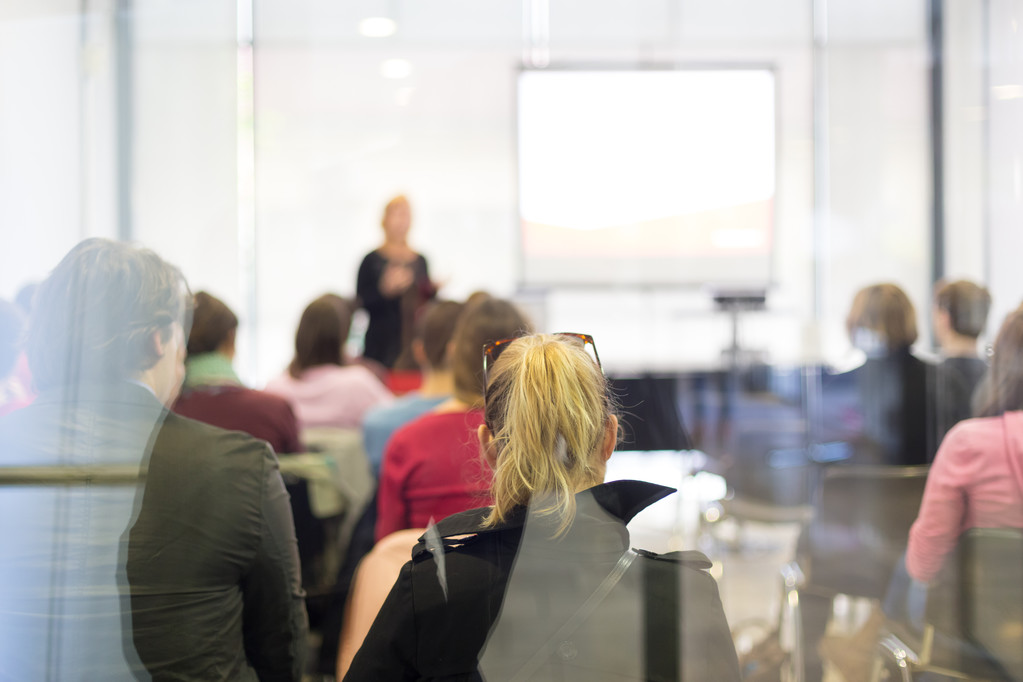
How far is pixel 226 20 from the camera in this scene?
93.0 inches

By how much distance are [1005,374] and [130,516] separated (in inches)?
63.4

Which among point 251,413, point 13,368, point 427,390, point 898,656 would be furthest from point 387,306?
point 898,656

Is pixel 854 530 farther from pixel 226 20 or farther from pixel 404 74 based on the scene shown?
pixel 404 74

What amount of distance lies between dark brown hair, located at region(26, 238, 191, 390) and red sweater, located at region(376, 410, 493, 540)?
0.54 metres

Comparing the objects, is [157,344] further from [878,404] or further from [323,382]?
[878,404]

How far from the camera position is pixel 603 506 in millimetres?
1065

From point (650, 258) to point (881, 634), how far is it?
2319mm

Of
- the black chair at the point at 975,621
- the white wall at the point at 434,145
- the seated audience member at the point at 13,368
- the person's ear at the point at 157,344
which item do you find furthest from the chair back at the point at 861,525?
the seated audience member at the point at 13,368

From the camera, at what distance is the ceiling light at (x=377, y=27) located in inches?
145

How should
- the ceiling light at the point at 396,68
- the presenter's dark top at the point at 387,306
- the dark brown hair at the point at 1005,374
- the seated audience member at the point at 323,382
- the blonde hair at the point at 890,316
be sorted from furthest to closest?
the ceiling light at the point at 396,68, the presenter's dark top at the point at 387,306, the seated audience member at the point at 323,382, the blonde hair at the point at 890,316, the dark brown hair at the point at 1005,374

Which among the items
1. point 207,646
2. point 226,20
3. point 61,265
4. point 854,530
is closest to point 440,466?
point 207,646

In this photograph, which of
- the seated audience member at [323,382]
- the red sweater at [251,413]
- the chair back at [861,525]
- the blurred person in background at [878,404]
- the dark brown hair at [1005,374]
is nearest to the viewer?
the dark brown hair at [1005,374]

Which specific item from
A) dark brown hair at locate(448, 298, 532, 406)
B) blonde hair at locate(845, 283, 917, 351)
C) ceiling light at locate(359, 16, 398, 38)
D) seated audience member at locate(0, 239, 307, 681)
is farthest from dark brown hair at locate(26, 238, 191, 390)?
ceiling light at locate(359, 16, 398, 38)

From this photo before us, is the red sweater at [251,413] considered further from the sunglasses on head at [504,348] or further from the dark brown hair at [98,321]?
the sunglasses on head at [504,348]
